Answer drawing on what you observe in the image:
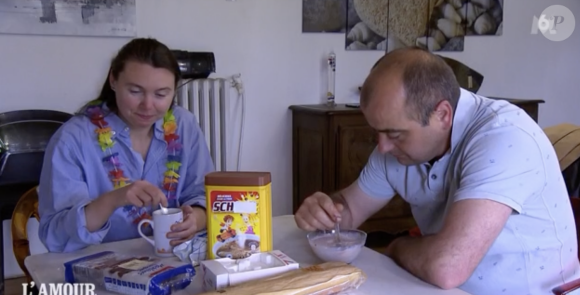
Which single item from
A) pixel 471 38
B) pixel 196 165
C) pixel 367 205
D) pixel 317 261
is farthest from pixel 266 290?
pixel 471 38

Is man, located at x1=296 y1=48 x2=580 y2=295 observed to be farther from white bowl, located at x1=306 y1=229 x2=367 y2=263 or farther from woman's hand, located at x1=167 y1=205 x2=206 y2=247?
woman's hand, located at x1=167 y1=205 x2=206 y2=247

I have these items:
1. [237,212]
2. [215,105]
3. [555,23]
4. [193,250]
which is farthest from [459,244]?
[555,23]

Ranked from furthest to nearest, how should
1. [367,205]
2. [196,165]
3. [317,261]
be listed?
[196,165]
[367,205]
[317,261]

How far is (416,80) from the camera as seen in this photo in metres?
1.31

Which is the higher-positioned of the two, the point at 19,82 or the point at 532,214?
the point at 19,82

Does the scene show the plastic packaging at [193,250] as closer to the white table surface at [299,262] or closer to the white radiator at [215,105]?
the white table surface at [299,262]

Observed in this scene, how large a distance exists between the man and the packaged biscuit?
29 cm

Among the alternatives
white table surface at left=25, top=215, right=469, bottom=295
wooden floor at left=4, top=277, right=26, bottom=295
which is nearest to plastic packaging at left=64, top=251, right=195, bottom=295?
white table surface at left=25, top=215, right=469, bottom=295

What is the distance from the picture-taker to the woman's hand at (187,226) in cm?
132

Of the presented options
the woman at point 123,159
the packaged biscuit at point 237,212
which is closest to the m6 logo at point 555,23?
the woman at point 123,159

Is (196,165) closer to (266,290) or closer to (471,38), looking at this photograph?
(266,290)

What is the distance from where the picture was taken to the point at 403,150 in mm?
1396

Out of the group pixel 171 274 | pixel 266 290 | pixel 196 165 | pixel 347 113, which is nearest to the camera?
pixel 266 290

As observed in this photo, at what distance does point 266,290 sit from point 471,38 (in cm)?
342
